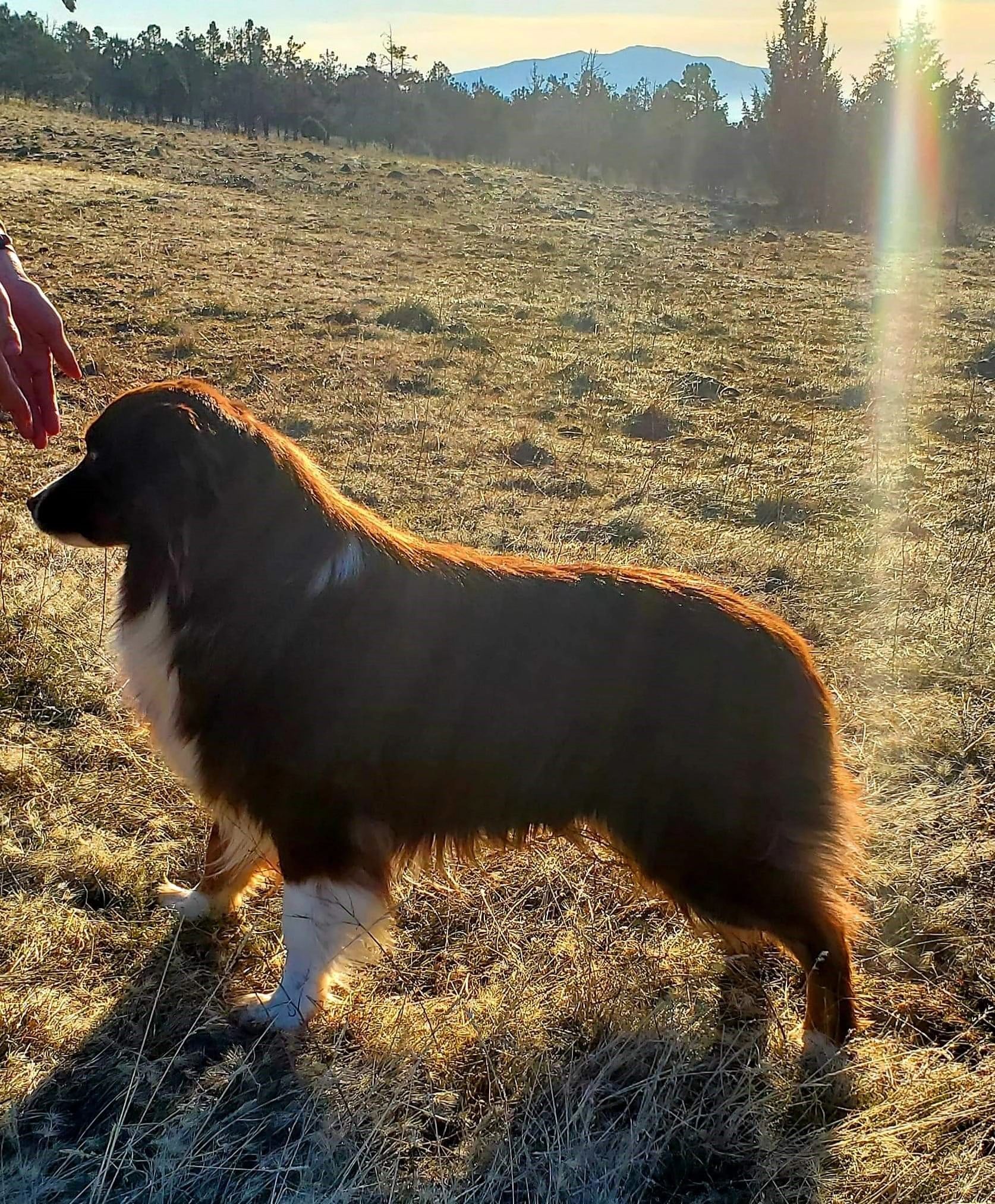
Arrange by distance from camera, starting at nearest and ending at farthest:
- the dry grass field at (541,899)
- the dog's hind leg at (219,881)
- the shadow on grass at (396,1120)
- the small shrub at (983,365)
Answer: the shadow on grass at (396,1120) → the dry grass field at (541,899) → the dog's hind leg at (219,881) → the small shrub at (983,365)

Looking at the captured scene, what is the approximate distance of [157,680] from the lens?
9.34 feet

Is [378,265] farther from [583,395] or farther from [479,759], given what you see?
[479,759]

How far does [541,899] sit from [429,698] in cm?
113

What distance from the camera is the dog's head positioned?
2596 millimetres

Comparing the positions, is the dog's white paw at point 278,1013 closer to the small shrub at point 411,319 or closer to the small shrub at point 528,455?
the small shrub at point 528,455

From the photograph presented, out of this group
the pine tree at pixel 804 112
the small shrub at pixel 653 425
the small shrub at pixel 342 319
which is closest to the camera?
the small shrub at pixel 653 425

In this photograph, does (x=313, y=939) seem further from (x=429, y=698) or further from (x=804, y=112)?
(x=804, y=112)

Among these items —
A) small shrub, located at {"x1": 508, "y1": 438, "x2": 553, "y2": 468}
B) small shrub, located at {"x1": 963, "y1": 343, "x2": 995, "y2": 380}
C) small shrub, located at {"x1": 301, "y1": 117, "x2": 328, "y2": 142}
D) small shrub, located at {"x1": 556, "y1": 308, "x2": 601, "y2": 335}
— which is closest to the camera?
small shrub, located at {"x1": 508, "y1": 438, "x2": 553, "y2": 468}

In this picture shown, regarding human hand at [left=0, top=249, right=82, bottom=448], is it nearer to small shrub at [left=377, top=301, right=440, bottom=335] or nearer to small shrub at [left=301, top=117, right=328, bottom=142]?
small shrub at [left=377, top=301, right=440, bottom=335]

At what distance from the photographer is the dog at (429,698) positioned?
107 inches

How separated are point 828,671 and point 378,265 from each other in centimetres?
1447

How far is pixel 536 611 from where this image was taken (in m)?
2.81

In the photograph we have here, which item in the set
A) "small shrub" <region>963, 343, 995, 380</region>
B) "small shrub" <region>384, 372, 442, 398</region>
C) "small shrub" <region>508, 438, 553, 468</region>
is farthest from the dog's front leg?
"small shrub" <region>963, 343, 995, 380</region>

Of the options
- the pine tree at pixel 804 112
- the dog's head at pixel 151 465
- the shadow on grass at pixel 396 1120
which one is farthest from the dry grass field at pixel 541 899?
the pine tree at pixel 804 112
